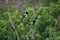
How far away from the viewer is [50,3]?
632 cm

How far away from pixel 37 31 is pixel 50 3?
848mm

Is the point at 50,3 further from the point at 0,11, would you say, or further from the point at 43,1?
the point at 0,11

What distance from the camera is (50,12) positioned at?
20.0 ft

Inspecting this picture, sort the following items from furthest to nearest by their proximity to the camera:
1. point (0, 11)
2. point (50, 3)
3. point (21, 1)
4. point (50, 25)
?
point (21, 1) < point (0, 11) < point (50, 3) < point (50, 25)

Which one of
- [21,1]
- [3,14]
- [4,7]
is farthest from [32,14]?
[21,1]

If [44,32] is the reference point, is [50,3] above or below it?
above

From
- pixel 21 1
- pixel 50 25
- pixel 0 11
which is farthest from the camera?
pixel 21 1

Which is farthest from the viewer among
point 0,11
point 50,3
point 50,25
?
point 0,11

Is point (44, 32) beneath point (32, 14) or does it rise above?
beneath

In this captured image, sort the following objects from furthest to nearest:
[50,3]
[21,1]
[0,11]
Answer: [21,1] → [0,11] → [50,3]

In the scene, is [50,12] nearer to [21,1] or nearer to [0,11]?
[0,11]

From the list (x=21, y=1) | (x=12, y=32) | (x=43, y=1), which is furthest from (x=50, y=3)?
(x=21, y=1)

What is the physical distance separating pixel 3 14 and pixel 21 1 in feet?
8.86

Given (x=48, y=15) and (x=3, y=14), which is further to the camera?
(x=3, y=14)
